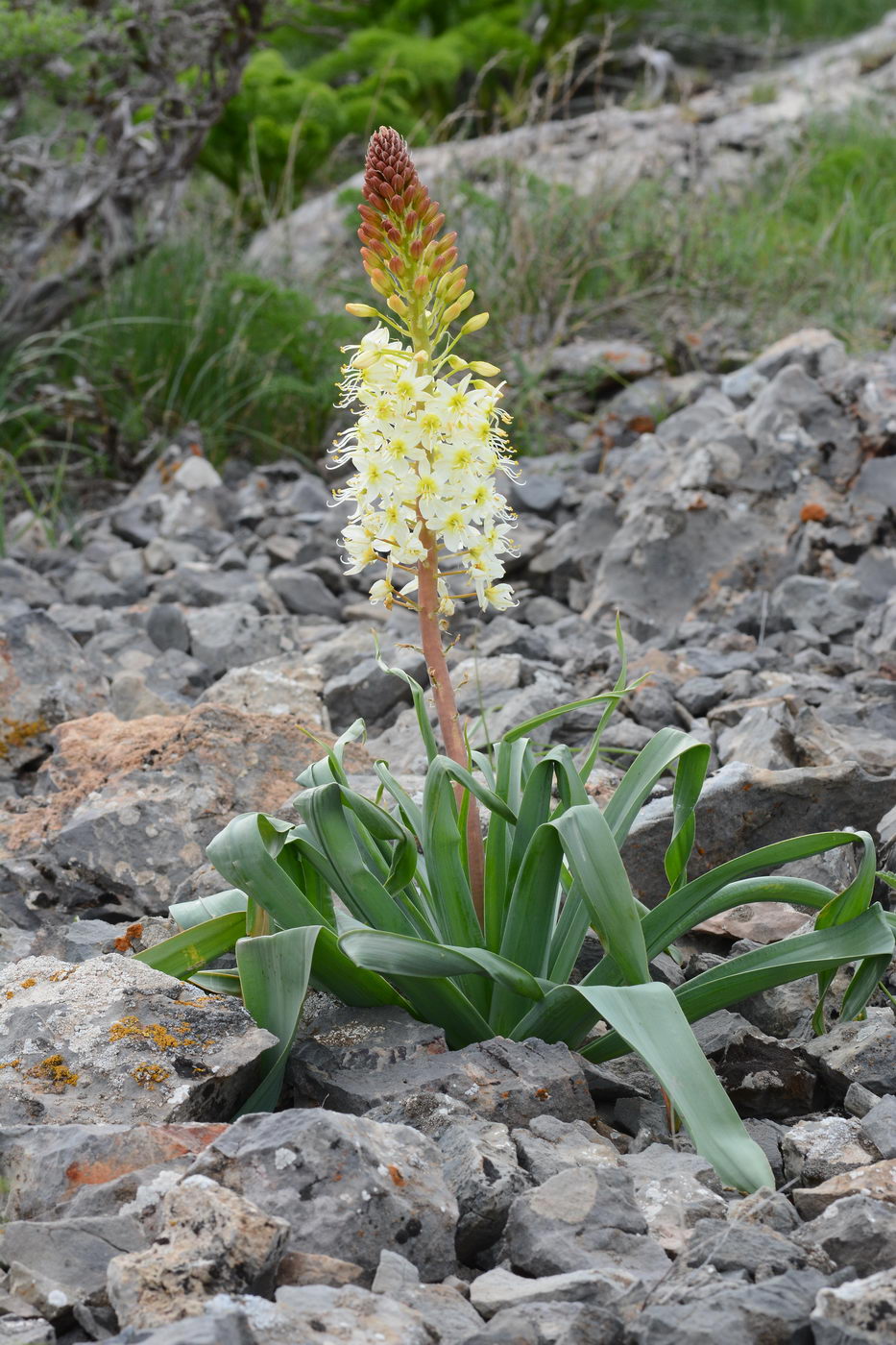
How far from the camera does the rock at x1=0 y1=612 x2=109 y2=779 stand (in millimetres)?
3766

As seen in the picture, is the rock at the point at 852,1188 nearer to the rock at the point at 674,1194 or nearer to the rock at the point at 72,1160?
the rock at the point at 674,1194

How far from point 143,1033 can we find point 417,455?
103cm

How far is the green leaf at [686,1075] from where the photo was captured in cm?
181

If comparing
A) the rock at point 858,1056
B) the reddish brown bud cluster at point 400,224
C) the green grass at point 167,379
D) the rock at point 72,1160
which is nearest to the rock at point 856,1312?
the rock at point 858,1056

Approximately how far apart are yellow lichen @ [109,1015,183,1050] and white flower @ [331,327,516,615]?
0.85 m

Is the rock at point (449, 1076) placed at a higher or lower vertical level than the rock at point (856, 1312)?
lower

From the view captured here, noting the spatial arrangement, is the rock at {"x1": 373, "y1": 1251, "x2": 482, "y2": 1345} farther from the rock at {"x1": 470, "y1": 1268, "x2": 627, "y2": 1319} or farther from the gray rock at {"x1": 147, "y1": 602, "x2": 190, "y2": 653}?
the gray rock at {"x1": 147, "y1": 602, "x2": 190, "y2": 653}

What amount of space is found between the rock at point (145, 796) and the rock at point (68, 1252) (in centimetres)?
126

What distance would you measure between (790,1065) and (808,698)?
5.78 feet

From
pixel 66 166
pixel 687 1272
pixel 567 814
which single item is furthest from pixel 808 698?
pixel 66 166

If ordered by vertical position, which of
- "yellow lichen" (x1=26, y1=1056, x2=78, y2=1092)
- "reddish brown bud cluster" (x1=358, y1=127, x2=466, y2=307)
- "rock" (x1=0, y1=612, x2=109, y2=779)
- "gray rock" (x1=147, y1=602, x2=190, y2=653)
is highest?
"reddish brown bud cluster" (x1=358, y1=127, x2=466, y2=307)

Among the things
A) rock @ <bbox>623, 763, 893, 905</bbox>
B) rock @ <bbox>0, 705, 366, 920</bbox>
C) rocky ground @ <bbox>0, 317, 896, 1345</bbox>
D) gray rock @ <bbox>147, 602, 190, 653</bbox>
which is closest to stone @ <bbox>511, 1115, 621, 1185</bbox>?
rocky ground @ <bbox>0, 317, 896, 1345</bbox>

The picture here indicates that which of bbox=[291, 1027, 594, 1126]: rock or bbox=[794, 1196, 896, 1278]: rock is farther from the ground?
bbox=[794, 1196, 896, 1278]: rock

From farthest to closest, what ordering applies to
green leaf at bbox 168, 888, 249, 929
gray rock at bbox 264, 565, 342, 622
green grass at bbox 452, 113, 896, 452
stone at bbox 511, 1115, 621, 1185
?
1. green grass at bbox 452, 113, 896, 452
2. gray rock at bbox 264, 565, 342, 622
3. green leaf at bbox 168, 888, 249, 929
4. stone at bbox 511, 1115, 621, 1185
